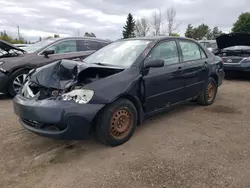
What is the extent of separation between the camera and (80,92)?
3186 mm

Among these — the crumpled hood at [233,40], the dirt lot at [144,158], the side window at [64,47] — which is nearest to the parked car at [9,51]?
the side window at [64,47]

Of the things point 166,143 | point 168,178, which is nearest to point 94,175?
point 168,178

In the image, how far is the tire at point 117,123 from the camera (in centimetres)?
330

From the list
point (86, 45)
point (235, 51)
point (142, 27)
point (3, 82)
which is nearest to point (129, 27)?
point (142, 27)

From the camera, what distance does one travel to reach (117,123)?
349 cm

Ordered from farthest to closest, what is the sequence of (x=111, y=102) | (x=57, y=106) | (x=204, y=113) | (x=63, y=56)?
1. (x=63, y=56)
2. (x=204, y=113)
3. (x=111, y=102)
4. (x=57, y=106)

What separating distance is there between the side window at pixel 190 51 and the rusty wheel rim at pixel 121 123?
1.87m

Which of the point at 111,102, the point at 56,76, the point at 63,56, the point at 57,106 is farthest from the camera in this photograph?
the point at 63,56

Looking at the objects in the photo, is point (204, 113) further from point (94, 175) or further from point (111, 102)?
point (94, 175)

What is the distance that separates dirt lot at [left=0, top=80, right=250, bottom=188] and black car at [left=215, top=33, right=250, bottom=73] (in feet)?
15.7

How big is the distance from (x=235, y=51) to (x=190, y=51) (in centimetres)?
508

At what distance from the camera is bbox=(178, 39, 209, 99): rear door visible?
4.79m

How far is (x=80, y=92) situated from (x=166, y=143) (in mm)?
1468

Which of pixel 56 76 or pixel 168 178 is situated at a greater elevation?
pixel 56 76
